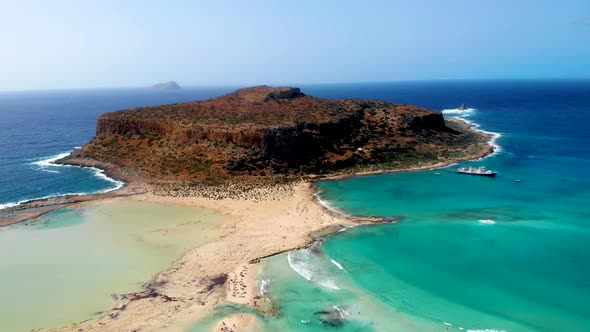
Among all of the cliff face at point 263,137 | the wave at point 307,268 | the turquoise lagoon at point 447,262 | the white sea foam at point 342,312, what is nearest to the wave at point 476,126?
the cliff face at point 263,137

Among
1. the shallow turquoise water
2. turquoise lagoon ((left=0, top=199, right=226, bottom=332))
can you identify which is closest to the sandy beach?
turquoise lagoon ((left=0, top=199, right=226, bottom=332))

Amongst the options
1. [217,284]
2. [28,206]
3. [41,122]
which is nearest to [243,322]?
[217,284]

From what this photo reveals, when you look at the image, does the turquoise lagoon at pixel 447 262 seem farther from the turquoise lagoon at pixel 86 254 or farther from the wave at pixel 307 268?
the turquoise lagoon at pixel 86 254

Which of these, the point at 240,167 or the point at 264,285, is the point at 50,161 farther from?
the point at 264,285

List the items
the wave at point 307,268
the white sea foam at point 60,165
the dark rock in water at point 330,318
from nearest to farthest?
the dark rock in water at point 330,318
the wave at point 307,268
the white sea foam at point 60,165

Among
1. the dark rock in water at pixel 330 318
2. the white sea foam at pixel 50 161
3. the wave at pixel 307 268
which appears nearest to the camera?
the dark rock in water at pixel 330 318

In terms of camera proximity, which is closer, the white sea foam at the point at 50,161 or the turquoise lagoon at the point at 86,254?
the turquoise lagoon at the point at 86,254

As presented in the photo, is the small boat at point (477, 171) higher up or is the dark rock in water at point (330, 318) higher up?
A: the small boat at point (477, 171)
